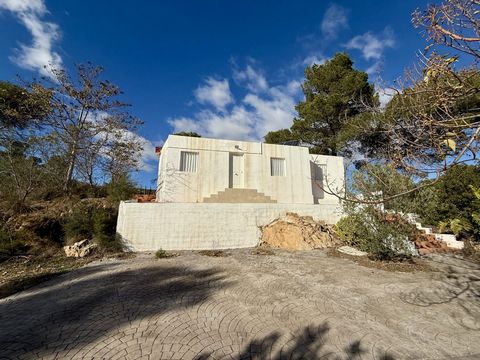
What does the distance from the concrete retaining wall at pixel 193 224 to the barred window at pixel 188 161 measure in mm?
3618

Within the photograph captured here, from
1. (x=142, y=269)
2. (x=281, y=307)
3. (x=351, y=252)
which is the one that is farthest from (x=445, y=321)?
(x=142, y=269)

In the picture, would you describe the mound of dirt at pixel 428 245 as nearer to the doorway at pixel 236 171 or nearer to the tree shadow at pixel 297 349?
the tree shadow at pixel 297 349

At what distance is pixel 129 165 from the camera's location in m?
17.4

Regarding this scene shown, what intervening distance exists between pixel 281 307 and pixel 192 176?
10.5 metres

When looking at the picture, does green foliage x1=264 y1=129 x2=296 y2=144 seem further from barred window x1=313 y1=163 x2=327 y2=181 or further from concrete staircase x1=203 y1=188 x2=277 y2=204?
concrete staircase x1=203 y1=188 x2=277 y2=204

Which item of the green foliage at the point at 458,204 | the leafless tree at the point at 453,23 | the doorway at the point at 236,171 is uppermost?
the doorway at the point at 236,171

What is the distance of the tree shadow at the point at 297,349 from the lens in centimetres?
355

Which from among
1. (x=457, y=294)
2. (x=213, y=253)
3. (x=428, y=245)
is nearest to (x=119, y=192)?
(x=213, y=253)

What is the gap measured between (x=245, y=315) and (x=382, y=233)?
6708mm

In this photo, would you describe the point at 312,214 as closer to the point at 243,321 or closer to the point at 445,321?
the point at 445,321

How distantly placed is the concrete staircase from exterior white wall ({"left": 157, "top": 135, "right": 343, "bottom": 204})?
1.18 ft

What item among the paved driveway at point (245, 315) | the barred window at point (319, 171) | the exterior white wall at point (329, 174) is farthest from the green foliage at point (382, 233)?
the barred window at point (319, 171)

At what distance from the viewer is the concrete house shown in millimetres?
10906

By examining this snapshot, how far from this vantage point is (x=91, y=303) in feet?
17.4
